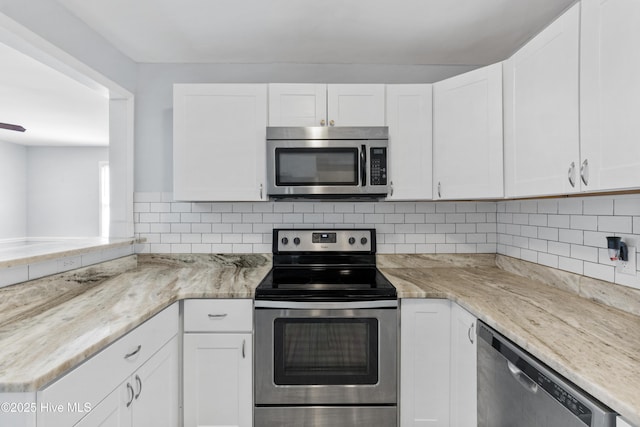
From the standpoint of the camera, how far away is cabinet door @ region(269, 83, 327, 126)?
83.7 inches

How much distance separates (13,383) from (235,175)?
56.9 inches

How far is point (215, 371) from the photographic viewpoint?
180 centimetres

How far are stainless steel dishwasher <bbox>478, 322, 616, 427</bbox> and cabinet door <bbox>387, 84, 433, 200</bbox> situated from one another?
0.93 metres

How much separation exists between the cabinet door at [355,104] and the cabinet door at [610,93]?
1.06 m

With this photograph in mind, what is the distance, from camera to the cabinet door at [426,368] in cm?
181

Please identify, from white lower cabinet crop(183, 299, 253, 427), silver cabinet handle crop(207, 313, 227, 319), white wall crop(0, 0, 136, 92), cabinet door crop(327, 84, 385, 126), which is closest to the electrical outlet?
cabinet door crop(327, 84, 385, 126)

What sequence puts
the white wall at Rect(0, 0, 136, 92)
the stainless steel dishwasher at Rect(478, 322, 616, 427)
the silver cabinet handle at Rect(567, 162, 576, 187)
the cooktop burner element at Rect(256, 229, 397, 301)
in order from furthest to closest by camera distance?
1. the cooktop burner element at Rect(256, 229, 397, 301)
2. the white wall at Rect(0, 0, 136, 92)
3. the silver cabinet handle at Rect(567, 162, 576, 187)
4. the stainless steel dishwasher at Rect(478, 322, 616, 427)

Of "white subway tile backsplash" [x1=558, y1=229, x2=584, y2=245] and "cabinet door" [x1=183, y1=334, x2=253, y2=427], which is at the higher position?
"white subway tile backsplash" [x1=558, y1=229, x2=584, y2=245]

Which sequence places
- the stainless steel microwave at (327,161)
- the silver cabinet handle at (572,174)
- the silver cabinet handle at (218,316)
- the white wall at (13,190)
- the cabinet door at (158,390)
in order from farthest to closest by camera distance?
1. the white wall at (13,190)
2. the stainless steel microwave at (327,161)
3. the silver cabinet handle at (218,316)
4. the cabinet door at (158,390)
5. the silver cabinet handle at (572,174)

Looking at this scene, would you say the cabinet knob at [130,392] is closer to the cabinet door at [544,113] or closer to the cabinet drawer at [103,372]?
A: the cabinet drawer at [103,372]

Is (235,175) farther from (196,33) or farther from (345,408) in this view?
(345,408)

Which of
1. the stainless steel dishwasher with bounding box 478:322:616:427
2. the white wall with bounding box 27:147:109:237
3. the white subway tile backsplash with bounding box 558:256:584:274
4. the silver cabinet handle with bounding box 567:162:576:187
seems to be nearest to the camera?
the stainless steel dishwasher with bounding box 478:322:616:427

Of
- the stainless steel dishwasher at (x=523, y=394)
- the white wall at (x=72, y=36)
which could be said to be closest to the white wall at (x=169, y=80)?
the white wall at (x=72, y=36)

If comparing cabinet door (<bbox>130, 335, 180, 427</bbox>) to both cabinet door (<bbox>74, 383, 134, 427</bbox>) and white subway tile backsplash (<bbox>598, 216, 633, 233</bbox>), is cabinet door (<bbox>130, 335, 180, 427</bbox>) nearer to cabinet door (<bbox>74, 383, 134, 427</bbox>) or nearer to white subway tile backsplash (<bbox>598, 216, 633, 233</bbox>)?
cabinet door (<bbox>74, 383, 134, 427</bbox>)
